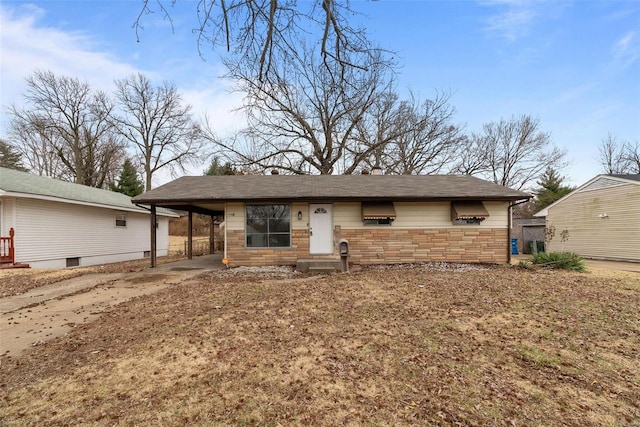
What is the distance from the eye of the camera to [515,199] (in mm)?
10188

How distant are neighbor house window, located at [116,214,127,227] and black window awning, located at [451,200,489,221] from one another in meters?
15.0

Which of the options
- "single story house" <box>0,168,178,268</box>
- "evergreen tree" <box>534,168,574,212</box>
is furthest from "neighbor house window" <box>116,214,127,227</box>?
"evergreen tree" <box>534,168,574,212</box>

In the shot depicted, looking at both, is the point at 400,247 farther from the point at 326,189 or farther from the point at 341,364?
the point at 341,364

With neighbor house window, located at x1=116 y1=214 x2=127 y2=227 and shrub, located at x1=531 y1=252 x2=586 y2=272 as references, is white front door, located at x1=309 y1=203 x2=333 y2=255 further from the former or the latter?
neighbor house window, located at x1=116 y1=214 x2=127 y2=227

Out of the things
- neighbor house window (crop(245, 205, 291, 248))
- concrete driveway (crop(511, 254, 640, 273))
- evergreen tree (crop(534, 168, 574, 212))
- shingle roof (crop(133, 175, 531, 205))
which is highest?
evergreen tree (crop(534, 168, 574, 212))

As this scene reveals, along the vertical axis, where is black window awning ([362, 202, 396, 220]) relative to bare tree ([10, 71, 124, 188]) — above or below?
below

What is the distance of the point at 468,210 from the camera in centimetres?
1030

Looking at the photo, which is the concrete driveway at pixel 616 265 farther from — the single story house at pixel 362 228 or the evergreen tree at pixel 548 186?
the evergreen tree at pixel 548 186

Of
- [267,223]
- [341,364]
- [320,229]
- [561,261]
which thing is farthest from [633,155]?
[341,364]

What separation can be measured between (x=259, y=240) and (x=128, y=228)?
946 cm

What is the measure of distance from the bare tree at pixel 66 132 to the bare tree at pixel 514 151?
3170cm

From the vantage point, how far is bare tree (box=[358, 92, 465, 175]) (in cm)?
2231

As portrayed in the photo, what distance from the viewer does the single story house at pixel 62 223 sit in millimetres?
10355

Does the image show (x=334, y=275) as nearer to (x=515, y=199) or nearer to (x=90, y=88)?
(x=515, y=199)
